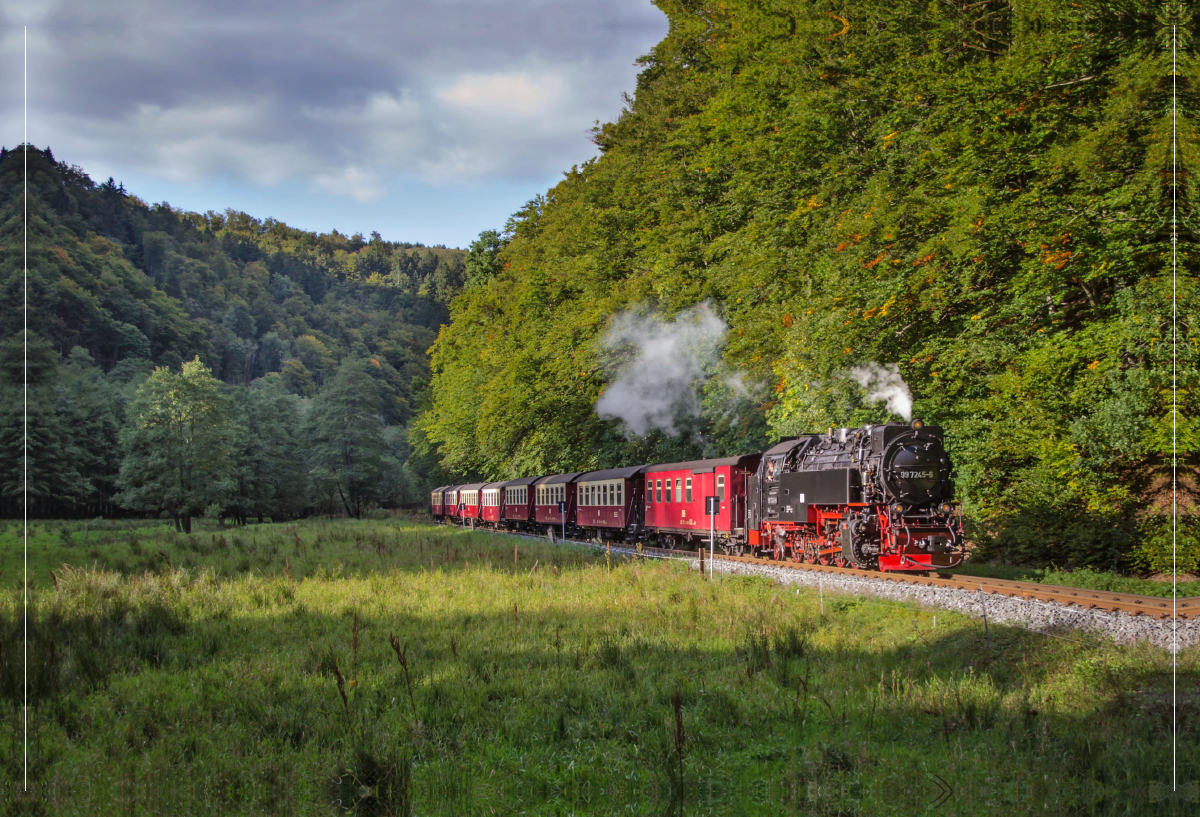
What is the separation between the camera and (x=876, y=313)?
62.0ft

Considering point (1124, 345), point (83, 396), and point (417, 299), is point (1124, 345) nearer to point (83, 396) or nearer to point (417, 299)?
point (83, 396)

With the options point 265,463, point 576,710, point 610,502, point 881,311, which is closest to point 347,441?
point 265,463

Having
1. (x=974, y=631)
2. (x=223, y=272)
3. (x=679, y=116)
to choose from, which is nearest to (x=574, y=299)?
(x=679, y=116)

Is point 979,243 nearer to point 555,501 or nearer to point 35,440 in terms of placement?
point 555,501

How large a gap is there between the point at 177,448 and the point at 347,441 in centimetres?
2387

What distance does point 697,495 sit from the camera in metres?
23.0

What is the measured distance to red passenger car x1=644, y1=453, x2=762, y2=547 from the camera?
21672 mm

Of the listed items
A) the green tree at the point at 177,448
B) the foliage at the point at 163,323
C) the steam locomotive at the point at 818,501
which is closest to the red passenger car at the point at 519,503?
the steam locomotive at the point at 818,501

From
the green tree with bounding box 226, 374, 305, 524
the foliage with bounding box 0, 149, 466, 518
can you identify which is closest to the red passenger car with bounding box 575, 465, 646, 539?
the foliage with bounding box 0, 149, 466, 518

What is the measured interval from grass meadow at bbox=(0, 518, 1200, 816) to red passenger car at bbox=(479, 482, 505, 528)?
1186 inches

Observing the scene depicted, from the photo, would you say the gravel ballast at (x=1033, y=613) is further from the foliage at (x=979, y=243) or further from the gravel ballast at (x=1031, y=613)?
the foliage at (x=979, y=243)

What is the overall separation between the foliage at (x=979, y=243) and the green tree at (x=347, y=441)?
137ft

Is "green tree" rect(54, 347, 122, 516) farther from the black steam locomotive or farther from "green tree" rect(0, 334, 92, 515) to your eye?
the black steam locomotive

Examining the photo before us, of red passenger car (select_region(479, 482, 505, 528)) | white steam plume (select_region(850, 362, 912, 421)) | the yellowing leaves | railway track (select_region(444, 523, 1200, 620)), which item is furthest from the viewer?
red passenger car (select_region(479, 482, 505, 528))
